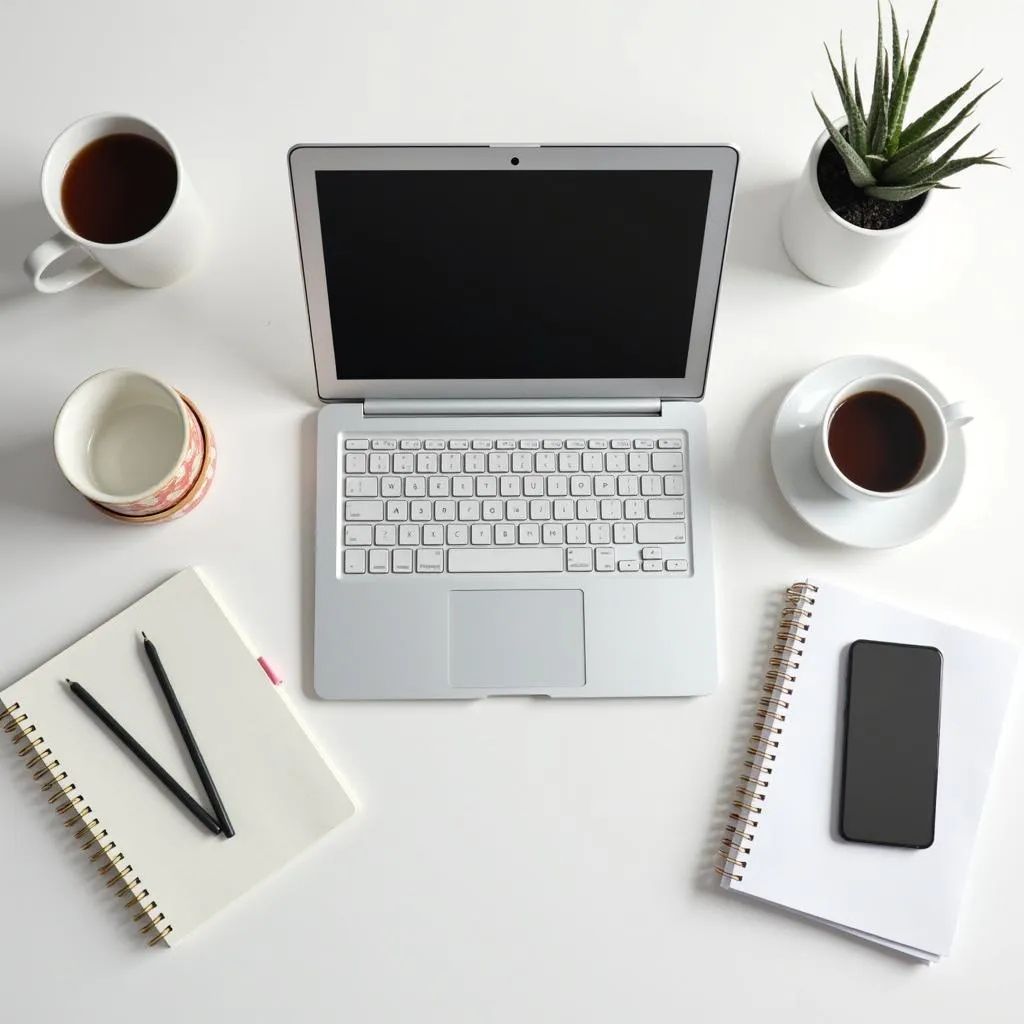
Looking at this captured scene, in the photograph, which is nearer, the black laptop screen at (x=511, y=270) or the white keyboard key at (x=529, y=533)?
the black laptop screen at (x=511, y=270)

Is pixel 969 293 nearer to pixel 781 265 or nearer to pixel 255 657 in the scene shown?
pixel 781 265

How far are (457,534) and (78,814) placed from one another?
0.41 m

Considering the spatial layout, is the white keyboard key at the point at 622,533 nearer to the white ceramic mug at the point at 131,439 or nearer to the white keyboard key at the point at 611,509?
the white keyboard key at the point at 611,509

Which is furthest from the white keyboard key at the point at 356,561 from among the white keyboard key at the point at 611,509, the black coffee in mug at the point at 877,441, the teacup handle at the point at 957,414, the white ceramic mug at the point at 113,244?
the teacup handle at the point at 957,414

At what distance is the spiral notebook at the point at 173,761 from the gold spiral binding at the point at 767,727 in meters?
0.34

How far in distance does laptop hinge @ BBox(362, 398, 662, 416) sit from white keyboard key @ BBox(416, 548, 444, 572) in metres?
0.13

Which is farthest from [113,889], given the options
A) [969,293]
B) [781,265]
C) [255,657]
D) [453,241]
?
[969,293]

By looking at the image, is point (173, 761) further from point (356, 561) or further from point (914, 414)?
point (914, 414)

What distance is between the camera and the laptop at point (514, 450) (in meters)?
0.88

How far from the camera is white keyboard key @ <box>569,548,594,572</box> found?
37.5 inches

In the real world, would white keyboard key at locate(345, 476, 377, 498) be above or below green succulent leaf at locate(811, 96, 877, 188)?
below

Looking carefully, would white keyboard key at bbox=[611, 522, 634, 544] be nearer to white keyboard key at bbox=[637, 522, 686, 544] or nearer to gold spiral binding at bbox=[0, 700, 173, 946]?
white keyboard key at bbox=[637, 522, 686, 544]

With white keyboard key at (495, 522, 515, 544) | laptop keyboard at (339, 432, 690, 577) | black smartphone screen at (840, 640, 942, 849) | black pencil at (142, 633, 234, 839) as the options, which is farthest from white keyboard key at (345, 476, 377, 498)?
black smartphone screen at (840, 640, 942, 849)

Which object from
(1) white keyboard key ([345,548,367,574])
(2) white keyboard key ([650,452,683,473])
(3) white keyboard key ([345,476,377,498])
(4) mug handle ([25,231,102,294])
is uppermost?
(4) mug handle ([25,231,102,294])
